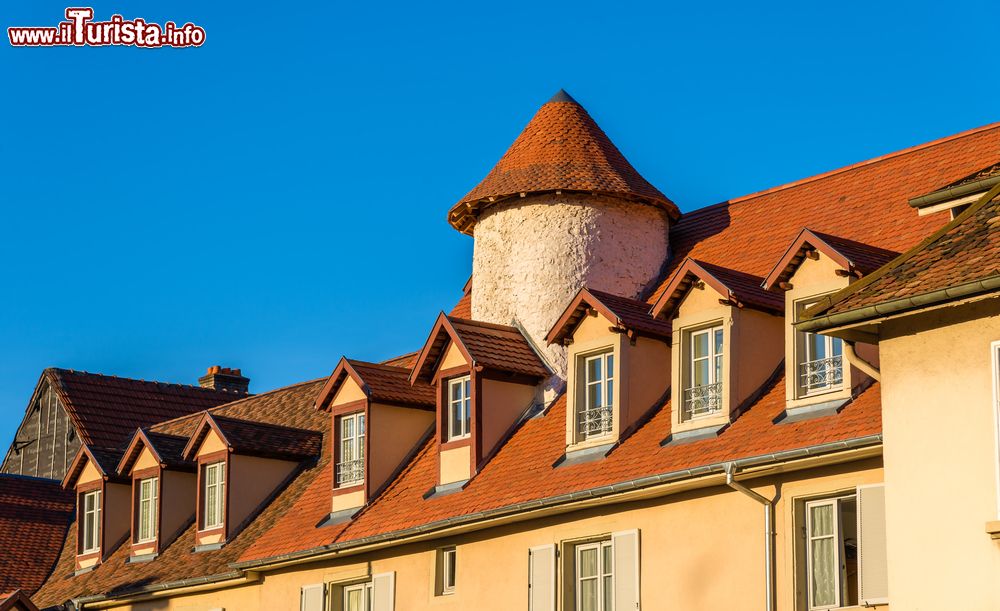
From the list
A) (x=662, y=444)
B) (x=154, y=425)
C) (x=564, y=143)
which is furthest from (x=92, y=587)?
(x=662, y=444)

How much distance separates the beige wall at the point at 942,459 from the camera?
19.8 meters

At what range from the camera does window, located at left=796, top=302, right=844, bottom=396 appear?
2533 centimetres

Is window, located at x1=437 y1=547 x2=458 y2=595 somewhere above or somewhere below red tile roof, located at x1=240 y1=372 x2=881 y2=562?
below

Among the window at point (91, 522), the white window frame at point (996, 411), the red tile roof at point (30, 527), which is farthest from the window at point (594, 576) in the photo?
the red tile roof at point (30, 527)

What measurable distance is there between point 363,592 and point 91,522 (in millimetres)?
11716

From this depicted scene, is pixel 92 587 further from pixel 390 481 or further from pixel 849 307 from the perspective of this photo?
pixel 849 307

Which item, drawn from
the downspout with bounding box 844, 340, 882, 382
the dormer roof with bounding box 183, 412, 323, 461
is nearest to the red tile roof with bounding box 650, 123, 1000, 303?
the downspout with bounding box 844, 340, 882, 382

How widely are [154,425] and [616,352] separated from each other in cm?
2125

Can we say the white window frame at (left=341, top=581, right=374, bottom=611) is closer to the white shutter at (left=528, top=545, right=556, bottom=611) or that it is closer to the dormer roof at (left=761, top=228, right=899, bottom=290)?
the white shutter at (left=528, top=545, right=556, bottom=611)

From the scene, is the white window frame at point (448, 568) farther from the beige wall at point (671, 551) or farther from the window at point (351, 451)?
the window at point (351, 451)

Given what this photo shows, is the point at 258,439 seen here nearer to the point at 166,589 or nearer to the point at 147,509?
the point at 166,589

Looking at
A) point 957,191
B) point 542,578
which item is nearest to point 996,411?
point 957,191

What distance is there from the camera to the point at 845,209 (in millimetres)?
30062

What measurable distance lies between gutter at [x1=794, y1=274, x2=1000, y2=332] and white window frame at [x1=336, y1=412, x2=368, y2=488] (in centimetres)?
1311
